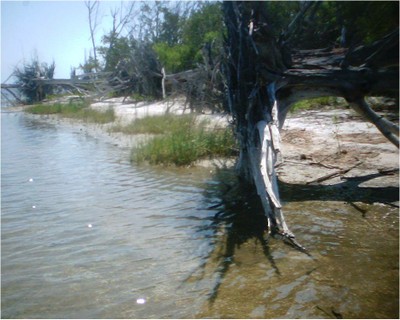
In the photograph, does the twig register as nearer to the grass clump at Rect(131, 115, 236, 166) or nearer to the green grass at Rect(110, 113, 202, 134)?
the grass clump at Rect(131, 115, 236, 166)

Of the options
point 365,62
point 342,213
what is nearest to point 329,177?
point 342,213

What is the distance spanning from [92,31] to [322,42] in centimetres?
3003

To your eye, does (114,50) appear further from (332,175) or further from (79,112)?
(332,175)

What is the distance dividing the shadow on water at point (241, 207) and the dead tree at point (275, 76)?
0.48 m

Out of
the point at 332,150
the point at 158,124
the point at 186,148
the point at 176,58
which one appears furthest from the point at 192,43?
the point at 332,150

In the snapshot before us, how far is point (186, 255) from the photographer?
3.74 metres

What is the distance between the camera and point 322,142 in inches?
294

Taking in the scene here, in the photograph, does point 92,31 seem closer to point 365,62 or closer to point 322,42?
point 322,42

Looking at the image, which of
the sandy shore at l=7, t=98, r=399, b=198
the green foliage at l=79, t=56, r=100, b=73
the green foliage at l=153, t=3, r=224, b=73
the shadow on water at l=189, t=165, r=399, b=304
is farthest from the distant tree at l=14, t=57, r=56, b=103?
the shadow on water at l=189, t=165, r=399, b=304

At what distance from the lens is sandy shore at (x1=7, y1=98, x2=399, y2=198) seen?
5.84 meters

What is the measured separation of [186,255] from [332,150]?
4322mm

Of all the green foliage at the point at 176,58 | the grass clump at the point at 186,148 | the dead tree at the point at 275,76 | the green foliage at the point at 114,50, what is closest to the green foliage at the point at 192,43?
the green foliage at the point at 176,58

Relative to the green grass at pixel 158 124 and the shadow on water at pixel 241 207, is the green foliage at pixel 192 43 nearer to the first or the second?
the green grass at pixel 158 124

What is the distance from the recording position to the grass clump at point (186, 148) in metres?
7.66
